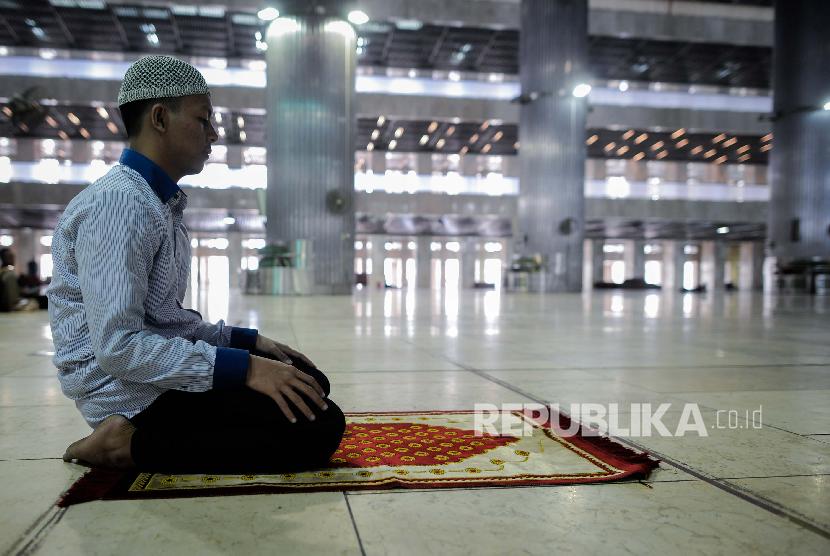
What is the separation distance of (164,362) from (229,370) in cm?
18

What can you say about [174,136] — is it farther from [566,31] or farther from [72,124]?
[72,124]

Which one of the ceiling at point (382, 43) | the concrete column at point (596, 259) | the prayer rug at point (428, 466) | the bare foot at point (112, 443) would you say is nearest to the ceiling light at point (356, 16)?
the ceiling at point (382, 43)

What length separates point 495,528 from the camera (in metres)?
1.67

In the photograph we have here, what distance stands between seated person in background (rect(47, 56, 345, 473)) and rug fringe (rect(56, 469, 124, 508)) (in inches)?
2.2

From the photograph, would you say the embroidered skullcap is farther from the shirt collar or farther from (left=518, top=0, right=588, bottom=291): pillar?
(left=518, top=0, right=588, bottom=291): pillar

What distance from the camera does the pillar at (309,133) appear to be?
18875mm

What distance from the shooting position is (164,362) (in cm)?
189

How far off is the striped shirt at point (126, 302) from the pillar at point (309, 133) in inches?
668

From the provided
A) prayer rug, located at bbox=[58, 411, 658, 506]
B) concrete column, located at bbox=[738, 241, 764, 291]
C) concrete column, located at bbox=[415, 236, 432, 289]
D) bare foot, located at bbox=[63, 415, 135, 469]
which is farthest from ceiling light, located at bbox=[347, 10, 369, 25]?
concrete column, located at bbox=[738, 241, 764, 291]

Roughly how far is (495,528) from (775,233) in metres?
28.6

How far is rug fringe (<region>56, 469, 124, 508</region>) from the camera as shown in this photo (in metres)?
1.85

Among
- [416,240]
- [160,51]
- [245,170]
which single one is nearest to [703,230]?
[416,240]

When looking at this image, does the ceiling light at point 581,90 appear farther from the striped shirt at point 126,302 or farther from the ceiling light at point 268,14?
the striped shirt at point 126,302

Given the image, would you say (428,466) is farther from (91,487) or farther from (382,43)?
(382,43)
